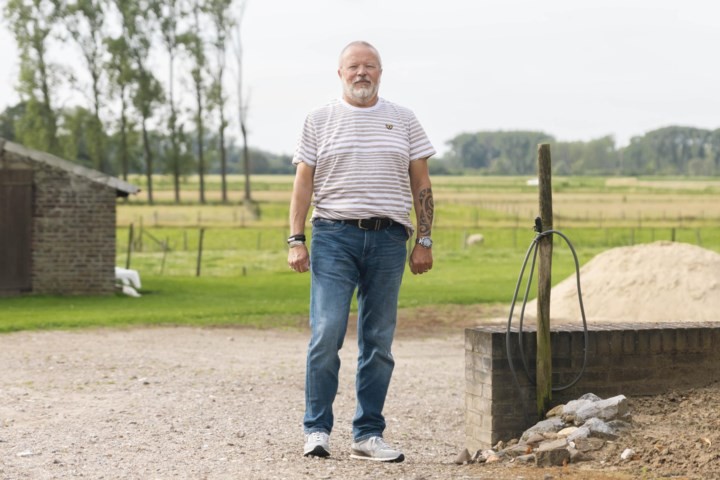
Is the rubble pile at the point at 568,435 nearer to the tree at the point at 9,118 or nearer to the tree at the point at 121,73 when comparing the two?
the tree at the point at 121,73

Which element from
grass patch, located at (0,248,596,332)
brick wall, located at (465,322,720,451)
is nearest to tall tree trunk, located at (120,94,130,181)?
grass patch, located at (0,248,596,332)

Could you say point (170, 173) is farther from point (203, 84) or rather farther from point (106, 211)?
point (106, 211)

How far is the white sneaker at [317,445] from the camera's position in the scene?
6609mm

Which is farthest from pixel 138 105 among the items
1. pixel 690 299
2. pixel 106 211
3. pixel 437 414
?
pixel 437 414

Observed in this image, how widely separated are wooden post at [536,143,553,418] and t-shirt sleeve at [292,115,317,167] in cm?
167

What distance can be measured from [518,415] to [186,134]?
205 ft

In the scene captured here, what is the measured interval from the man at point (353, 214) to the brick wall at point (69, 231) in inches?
662

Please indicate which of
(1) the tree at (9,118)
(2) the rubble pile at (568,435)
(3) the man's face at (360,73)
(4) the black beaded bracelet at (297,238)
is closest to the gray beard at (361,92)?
(3) the man's face at (360,73)

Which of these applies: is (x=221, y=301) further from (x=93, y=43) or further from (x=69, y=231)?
(x=93, y=43)

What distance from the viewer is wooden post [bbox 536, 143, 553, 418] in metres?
7.48

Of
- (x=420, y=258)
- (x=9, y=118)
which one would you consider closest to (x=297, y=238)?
(x=420, y=258)

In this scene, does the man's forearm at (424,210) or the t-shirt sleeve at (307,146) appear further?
the man's forearm at (424,210)

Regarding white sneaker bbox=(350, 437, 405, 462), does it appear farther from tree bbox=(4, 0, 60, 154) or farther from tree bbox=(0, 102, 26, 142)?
tree bbox=(0, 102, 26, 142)

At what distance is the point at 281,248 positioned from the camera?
148ft
